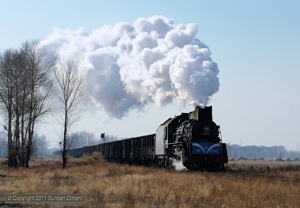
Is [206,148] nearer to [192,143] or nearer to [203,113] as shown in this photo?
[192,143]

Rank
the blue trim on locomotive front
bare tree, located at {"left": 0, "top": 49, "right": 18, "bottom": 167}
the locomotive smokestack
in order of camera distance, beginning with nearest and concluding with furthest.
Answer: the blue trim on locomotive front → the locomotive smokestack → bare tree, located at {"left": 0, "top": 49, "right": 18, "bottom": 167}

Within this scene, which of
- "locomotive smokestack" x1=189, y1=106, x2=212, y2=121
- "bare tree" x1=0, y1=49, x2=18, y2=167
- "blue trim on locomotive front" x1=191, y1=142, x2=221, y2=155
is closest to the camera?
"blue trim on locomotive front" x1=191, y1=142, x2=221, y2=155

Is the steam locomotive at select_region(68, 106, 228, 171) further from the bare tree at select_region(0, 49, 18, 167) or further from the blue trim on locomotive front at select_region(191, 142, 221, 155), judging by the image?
the bare tree at select_region(0, 49, 18, 167)

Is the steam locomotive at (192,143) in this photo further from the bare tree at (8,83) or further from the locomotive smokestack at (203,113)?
the bare tree at (8,83)

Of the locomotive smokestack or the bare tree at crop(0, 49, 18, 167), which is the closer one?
the locomotive smokestack

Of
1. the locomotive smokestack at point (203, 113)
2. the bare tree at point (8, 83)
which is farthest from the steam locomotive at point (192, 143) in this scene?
the bare tree at point (8, 83)

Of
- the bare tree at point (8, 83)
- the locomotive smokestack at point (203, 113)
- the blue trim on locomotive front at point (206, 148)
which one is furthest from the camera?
the bare tree at point (8, 83)

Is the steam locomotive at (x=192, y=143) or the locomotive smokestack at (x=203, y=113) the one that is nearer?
the steam locomotive at (x=192, y=143)

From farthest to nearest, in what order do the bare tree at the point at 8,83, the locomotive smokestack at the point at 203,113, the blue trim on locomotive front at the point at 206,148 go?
the bare tree at the point at 8,83, the locomotive smokestack at the point at 203,113, the blue trim on locomotive front at the point at 206,148

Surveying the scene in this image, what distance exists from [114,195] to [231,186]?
4356mm

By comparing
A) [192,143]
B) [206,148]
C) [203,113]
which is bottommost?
[206,148]

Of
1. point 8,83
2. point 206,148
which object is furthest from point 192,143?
point 8,83

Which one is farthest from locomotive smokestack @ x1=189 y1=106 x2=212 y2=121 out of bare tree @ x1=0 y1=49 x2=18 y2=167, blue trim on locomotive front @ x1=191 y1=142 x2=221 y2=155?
bare tree @ x1=0 y1=49 x2=18 y2=167

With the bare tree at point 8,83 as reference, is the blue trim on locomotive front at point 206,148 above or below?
below
